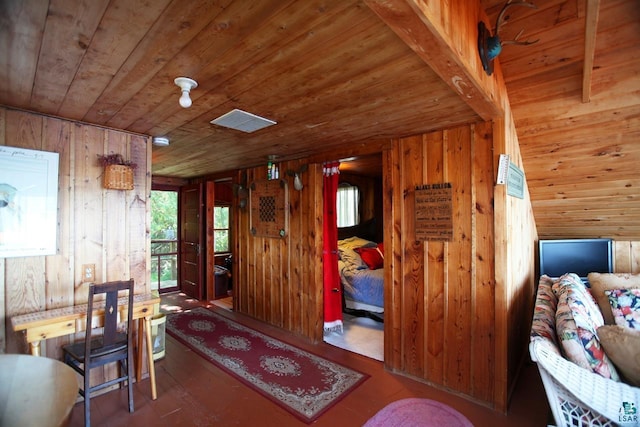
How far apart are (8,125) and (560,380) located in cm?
364

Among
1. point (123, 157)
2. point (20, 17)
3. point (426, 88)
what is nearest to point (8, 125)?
point (123, 157)

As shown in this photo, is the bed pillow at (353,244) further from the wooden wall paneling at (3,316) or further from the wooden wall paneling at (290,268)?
the wooden wall paneling at (3,316)

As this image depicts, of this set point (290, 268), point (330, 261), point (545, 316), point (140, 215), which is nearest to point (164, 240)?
point (290, 268)

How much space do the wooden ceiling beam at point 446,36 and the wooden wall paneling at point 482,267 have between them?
1.85ft

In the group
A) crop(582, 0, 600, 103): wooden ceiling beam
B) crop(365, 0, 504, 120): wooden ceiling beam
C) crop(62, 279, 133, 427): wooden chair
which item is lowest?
crop(62, 279, 133, 427): wooden chair

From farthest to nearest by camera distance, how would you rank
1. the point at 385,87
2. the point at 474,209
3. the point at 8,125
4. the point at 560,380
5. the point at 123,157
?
1. the point at 123,157
2. the point at 474,209
3. the point at 8,125
4. the point at 385,87
5. the point at 560,380

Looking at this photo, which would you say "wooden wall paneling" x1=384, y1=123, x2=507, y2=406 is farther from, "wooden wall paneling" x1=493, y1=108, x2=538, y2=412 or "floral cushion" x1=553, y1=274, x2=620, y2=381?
"floral cushion" x1=553, y1=274, x2=620, y2=381

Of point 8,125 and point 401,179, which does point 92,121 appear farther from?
point 401,179

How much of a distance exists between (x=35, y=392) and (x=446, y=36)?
1678 mm

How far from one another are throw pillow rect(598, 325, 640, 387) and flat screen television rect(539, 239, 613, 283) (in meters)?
2.23

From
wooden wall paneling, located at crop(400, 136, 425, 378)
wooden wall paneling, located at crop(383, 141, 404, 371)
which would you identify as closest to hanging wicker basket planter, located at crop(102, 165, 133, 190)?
wooden wall paneling, located at crop(383, 141, 404, 371)

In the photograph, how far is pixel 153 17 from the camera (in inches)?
45.5

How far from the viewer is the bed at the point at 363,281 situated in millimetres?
4109

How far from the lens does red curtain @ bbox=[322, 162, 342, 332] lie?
3.65 m
